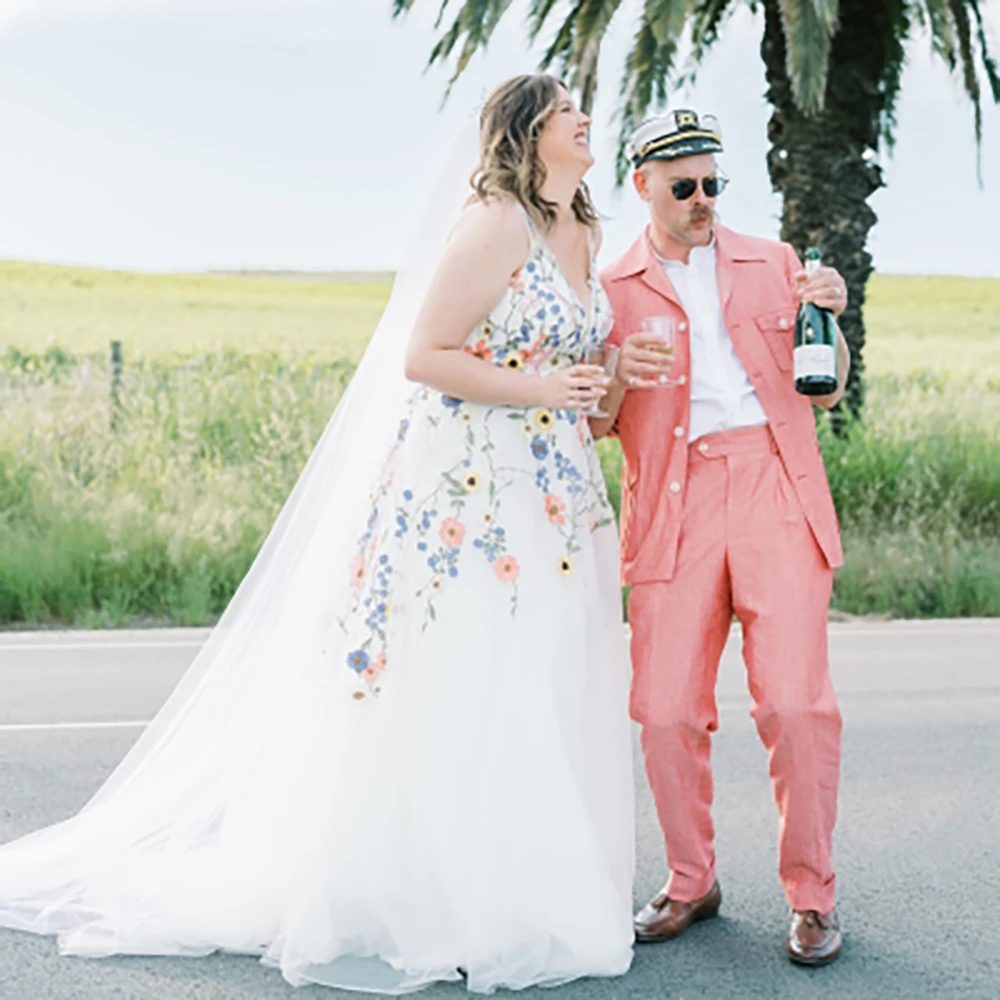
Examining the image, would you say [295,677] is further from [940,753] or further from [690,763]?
[940,753]

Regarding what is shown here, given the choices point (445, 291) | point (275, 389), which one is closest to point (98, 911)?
point (445, 291)

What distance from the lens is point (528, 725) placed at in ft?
14.7

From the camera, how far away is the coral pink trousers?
15.0 ft

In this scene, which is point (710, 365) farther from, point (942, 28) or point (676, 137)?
point (942, 28)

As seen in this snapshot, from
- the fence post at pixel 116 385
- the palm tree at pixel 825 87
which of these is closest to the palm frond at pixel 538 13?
the palm tree at pixel 825 87

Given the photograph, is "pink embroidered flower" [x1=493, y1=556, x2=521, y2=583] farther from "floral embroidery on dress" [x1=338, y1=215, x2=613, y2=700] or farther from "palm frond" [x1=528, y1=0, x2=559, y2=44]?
"palm frond" [x1=528, y1=0, x2=559, y2=44]

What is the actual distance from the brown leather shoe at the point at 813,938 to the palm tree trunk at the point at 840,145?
10.6 meters

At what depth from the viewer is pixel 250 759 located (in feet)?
16.0

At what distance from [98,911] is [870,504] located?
960 cm

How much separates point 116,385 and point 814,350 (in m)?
12.8

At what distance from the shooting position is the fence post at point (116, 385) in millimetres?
15312

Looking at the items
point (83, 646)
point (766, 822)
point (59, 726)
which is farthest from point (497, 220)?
point (83, 646)

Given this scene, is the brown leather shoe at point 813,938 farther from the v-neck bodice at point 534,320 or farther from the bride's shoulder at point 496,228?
the bride's shoulder at point 496,228

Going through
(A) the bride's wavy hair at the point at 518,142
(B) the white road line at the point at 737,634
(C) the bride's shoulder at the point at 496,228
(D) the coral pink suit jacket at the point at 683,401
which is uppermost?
(A) the bride's wavy hair at the point at 518,142
